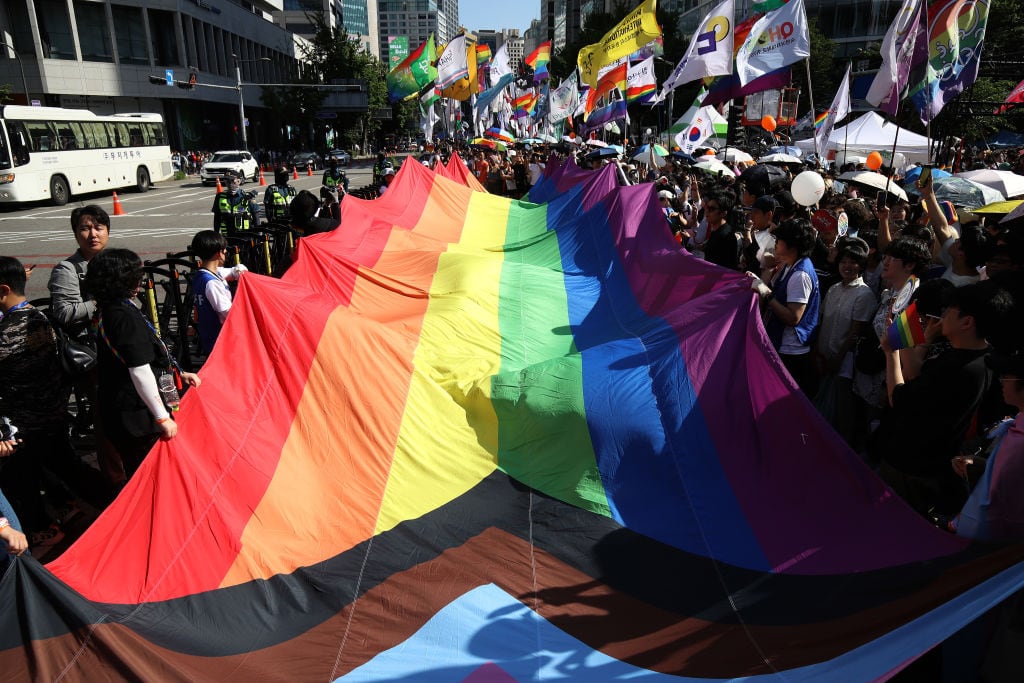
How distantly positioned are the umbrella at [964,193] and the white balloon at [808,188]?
A: 214cm

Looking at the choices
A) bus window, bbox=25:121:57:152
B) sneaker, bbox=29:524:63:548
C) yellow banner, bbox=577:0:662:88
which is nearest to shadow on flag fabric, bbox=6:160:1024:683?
sneaker, bbox=29:524:63:548

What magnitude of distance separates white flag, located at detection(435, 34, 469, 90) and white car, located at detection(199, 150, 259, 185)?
17669 millimetres

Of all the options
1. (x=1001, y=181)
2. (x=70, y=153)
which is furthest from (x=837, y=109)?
(x=70, y=153)

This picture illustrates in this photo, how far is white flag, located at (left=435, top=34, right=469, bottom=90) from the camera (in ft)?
65.9

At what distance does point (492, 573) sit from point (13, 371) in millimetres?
2922

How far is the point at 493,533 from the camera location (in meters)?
3.68

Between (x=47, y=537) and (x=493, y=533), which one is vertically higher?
(x=493, y=533)

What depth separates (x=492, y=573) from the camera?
341cm

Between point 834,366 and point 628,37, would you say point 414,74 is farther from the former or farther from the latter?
point 834,366

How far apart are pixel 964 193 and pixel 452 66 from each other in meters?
15.5

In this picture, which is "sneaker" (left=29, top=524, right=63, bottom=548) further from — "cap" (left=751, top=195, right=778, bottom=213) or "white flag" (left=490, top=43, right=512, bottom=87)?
"white flag" (left=490, top=43, right=512, bottom=87)

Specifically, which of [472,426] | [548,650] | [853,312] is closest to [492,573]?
[548,650]

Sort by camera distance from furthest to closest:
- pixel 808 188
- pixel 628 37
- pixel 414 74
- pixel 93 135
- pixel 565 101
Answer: pixel 93 135 < pixel 414 74 < pixel 565 101 < pixel 628 37 < pixel 808 188

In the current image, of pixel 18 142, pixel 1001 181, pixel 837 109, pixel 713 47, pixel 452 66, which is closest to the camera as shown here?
pixel 1001 181
